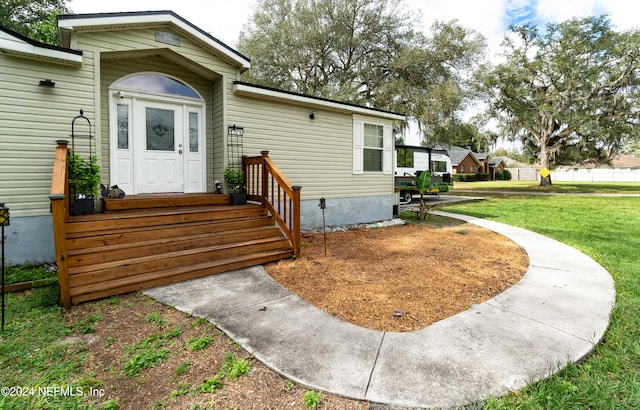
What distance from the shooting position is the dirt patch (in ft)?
10.8

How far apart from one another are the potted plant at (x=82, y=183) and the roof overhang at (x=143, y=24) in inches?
82.2

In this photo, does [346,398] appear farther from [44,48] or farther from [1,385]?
[44,48]

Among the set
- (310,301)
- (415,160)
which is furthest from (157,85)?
(415,160)

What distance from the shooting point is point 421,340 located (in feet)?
8.63

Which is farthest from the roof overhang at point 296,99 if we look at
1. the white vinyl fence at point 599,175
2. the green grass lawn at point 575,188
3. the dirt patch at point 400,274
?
the white vinyl fence at point 599,175

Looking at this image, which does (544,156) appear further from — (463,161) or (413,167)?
(463,161)

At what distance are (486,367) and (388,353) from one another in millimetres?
701

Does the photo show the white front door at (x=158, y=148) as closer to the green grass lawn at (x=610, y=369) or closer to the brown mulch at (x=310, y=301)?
the brown mulch at (x=310, y=301)

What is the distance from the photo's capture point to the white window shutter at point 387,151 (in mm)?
9398

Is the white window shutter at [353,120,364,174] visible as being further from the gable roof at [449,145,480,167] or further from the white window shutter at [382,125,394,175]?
the gable roof at [449,145,480,167]

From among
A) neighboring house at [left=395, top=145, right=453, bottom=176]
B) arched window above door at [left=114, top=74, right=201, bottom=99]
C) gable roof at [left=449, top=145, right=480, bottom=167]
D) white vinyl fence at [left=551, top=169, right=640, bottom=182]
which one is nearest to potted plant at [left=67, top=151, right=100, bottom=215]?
arched window above door at [left=114, top=74, right=201, bottom=99]

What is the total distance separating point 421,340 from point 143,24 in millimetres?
6655

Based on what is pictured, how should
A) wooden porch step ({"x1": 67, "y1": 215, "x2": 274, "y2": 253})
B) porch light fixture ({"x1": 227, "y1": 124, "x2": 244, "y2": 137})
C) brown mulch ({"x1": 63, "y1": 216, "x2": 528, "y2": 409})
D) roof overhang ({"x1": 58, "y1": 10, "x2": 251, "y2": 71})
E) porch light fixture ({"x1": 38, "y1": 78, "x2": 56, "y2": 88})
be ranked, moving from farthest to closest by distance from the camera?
1. porch light fixture ({"x1": 227, "y1": 124, "x2": 244, "y2": 137})
2. roof overhang ({"x1": 58, "y1": 10, "x2": 251, "y2": 71})
3. porch light fixture ({"x1": 38, "y1": 78, "x2": 56, "y2": 88})
4. wooden porch step ({"x1": 67, "y1": 215, "x2": 274, "y2": 253})
5. brown mulch ({"x1": 63, "y1": 216, "x2": 528, "y2": 409})

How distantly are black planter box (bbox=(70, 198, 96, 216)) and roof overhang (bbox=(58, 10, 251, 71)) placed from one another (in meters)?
2.80
